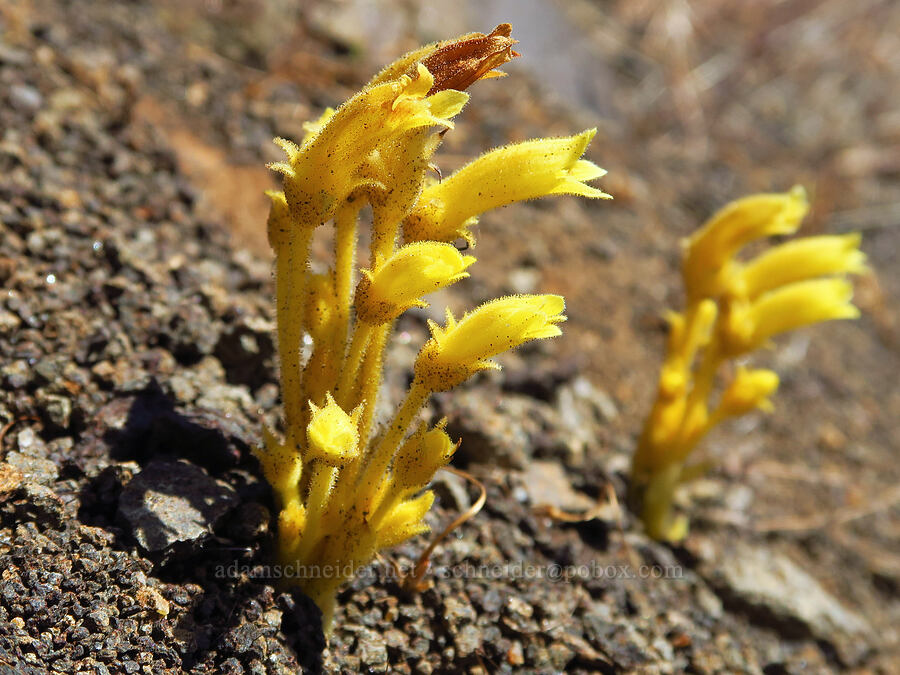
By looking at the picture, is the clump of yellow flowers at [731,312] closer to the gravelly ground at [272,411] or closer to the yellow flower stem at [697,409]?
the yellow flower stem at [697,409]

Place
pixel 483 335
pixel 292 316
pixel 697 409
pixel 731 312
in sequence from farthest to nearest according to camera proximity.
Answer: pixel 697 409, pixel 731 312, pixel 292 316, pixel 483 335

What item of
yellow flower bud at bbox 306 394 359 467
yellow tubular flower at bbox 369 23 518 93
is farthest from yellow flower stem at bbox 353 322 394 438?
yellow tubular flower at bbox 369 23 518 93

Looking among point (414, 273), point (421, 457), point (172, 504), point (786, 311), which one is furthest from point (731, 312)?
point (172, 504)

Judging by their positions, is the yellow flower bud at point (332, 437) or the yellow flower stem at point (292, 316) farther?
the yellow flower stem at point (292, 316)

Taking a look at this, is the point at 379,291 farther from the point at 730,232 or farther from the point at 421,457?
the point at 730,232

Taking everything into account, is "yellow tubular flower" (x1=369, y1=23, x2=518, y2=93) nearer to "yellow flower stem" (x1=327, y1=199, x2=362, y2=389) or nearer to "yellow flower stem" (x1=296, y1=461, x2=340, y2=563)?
"yellow flower stem" (x1=327, y1=199, x2=362, y2=389)

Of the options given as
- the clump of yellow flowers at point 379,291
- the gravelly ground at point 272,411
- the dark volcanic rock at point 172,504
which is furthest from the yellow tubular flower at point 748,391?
the dark volcanic rock at point 172,504
